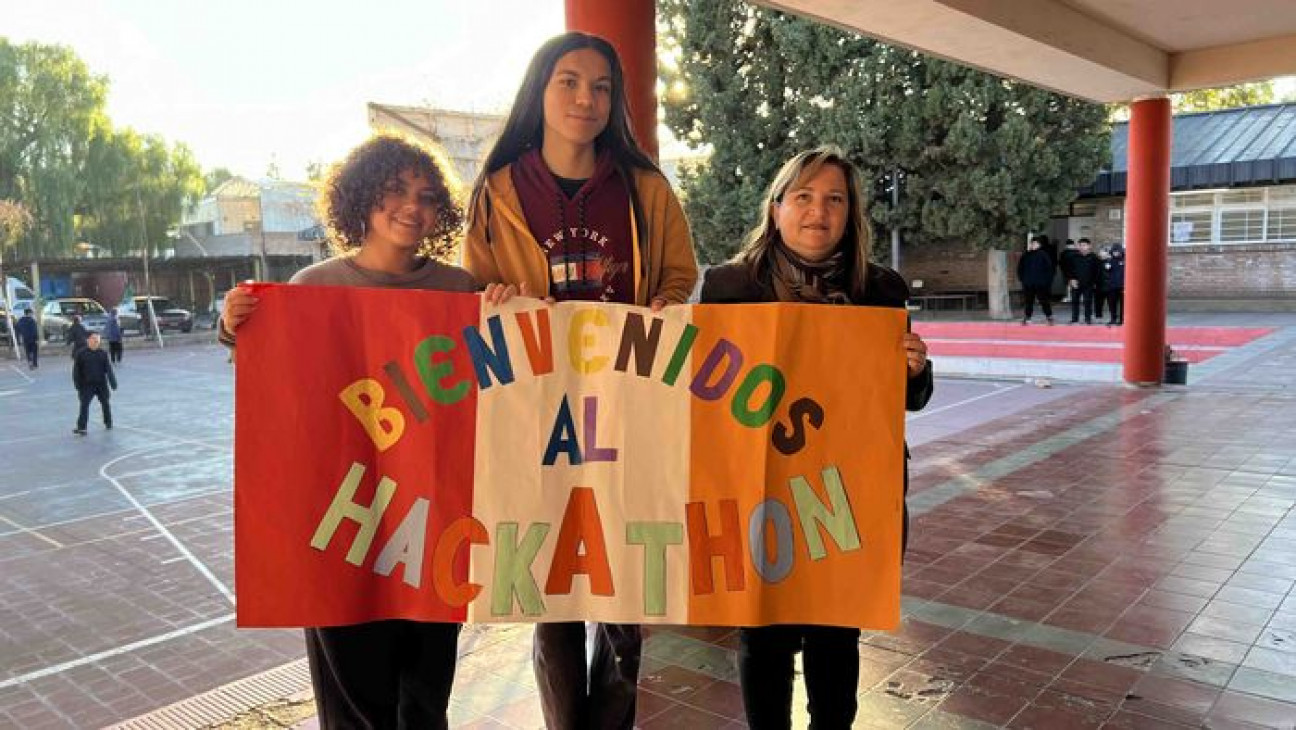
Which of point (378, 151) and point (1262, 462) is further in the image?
point (1262, 462)

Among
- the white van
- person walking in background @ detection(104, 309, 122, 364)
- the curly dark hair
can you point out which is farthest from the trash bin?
the white van

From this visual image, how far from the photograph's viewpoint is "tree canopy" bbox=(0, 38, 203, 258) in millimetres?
35250

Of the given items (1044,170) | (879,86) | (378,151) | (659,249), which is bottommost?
(659,249)

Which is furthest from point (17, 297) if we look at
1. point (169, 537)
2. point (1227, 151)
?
point (1227, 151)

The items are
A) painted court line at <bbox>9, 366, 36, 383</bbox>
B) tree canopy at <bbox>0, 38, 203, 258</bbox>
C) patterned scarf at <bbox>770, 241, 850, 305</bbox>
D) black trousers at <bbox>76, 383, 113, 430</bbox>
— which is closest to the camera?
patterned scarf at <bbox>770, 241, 850, 305</bbox>

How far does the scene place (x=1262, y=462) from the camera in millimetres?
7473

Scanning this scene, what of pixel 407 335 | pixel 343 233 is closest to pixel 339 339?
pixel 407 335

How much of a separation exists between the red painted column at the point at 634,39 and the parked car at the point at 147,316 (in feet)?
107

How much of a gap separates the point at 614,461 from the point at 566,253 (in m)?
0.58

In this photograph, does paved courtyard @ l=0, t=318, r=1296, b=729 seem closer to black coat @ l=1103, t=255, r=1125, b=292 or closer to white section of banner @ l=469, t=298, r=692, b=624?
white section of banner @ l=469, t=298, r=692, b=624

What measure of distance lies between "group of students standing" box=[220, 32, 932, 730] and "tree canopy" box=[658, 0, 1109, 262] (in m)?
19.1

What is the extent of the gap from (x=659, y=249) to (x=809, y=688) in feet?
4.44

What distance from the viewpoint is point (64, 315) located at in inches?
1229

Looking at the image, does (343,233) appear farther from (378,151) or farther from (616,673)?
(616,673)
